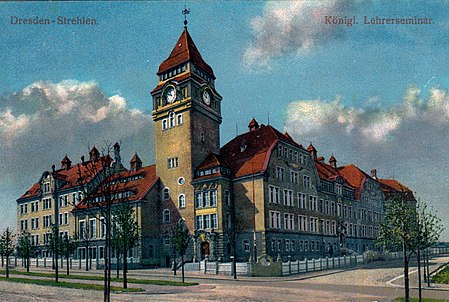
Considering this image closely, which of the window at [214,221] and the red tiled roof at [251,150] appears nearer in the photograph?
the window at [214,221]

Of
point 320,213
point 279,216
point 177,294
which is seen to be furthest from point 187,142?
point 177,294

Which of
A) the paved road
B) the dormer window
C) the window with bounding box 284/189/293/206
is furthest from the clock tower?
the paved road

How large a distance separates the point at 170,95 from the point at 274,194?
56.1 feet

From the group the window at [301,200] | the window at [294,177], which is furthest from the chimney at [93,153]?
the window at [301,200]

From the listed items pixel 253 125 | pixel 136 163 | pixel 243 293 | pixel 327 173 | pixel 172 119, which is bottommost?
pixel 243 293

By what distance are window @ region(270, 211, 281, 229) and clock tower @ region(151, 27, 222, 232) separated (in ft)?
30.3

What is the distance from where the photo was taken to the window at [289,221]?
5731 centimetres

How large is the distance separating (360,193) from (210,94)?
33475 mm

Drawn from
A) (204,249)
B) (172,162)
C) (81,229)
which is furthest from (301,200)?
(81,229)

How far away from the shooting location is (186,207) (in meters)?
57.3

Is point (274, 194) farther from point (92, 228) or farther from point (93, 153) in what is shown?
point (93, 153)

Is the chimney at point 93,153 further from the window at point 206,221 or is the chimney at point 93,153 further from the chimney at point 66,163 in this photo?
the chimney at point 66,163

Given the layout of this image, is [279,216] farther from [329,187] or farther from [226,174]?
[329,187]

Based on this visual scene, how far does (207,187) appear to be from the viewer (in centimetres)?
5562
